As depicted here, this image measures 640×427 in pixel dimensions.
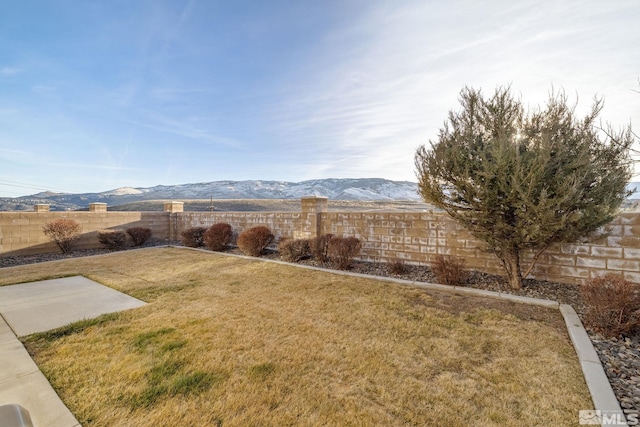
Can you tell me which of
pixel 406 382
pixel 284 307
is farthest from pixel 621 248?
pixel 284 307

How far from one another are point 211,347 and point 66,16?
1049 centimetres

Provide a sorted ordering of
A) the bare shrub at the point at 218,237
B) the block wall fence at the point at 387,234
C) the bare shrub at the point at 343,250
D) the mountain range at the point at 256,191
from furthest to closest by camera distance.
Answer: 1. the mountain range at the point at 256,191
2. the bare shrub at the point at 218,237
3. the bare shrub at the point at 343,250
4. the block wall fence at the point at 387,234

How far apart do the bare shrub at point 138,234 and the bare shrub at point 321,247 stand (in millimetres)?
8372

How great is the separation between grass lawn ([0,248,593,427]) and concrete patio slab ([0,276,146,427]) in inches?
3.7

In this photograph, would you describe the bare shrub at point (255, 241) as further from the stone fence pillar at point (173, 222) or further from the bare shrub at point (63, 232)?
the bare shrub at point (63, 232)

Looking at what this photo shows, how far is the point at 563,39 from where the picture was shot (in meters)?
4.79

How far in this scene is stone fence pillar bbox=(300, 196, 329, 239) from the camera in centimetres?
810

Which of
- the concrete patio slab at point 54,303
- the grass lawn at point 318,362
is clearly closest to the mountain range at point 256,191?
the concrete patio slab at point 54,303

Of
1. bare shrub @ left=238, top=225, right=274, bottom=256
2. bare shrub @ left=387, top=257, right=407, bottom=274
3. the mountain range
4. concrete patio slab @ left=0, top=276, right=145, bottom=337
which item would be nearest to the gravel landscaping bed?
bare shrub @ left=387, top=257, right=407, bottom=274

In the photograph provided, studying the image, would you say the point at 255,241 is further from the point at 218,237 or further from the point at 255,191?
the point at 255,191

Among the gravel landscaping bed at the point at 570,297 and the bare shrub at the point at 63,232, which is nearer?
the gravel landscaping bed at the point at 570,297

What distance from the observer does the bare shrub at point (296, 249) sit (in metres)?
7.71

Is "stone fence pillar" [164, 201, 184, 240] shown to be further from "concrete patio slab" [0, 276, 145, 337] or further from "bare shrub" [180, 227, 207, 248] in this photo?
"concrete patio slab" [0, 276, 145, 337]

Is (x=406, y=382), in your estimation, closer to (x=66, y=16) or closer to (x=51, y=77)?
(x=66, y=16)
